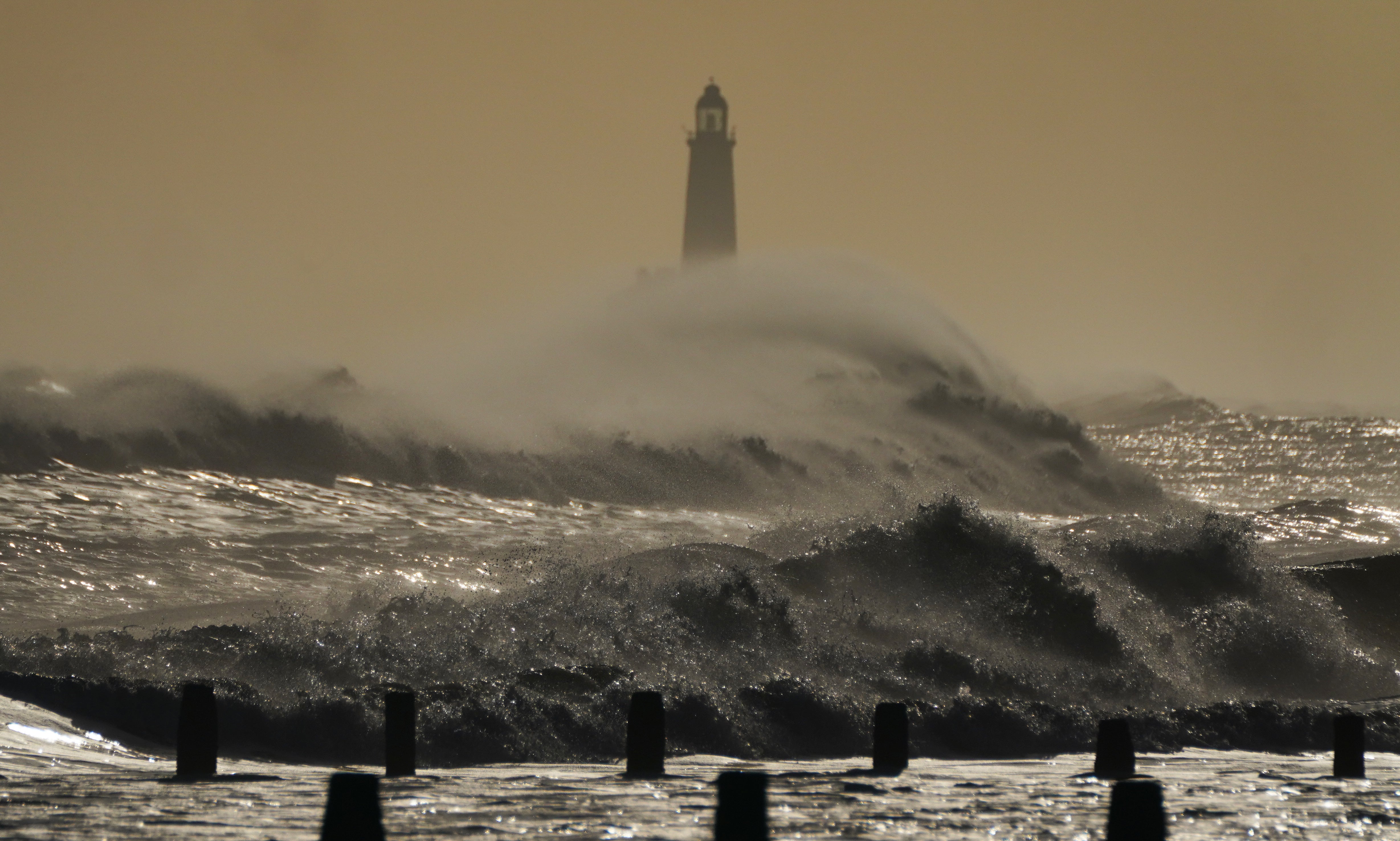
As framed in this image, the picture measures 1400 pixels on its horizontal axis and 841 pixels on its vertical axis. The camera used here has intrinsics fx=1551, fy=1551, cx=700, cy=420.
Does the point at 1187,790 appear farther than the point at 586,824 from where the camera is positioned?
Yes

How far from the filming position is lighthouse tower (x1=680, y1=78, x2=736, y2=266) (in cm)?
6178

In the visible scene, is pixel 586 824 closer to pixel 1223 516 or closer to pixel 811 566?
pixel 811 566

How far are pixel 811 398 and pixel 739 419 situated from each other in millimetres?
3423

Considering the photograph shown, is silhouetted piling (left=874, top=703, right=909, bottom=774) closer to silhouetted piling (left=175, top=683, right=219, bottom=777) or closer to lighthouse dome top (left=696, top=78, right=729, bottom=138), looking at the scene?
silhouetted piling (left=175, top=683, right=219, bottom=777)

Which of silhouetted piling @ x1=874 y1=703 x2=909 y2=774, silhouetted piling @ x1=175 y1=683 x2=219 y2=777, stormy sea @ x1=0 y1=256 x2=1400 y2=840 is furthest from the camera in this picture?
silhouetted piling @ x1=874 y1=703 x2=909 y2=774

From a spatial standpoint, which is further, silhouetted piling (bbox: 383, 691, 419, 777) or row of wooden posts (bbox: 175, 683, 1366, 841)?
silhouetted piling (bbox: 383, 691, 419, 777)

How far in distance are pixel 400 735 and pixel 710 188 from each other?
5697 cm

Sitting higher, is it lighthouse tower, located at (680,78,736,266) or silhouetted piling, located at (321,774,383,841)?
lighthouse tower, located at (680,78,736,266)

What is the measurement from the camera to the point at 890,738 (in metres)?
6.42

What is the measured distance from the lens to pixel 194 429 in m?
23.2

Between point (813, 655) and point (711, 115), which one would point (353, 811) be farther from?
point (711, 115)

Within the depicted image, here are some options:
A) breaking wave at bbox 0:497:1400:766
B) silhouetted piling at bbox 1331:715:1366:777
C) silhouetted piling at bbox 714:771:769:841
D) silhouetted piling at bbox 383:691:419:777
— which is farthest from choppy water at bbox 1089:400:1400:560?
silhouetted piling at bbox 714:771:769:841

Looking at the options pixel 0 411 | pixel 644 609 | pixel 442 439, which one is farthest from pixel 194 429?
pixel 644 609

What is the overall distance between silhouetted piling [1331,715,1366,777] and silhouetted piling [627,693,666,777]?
284 cm
